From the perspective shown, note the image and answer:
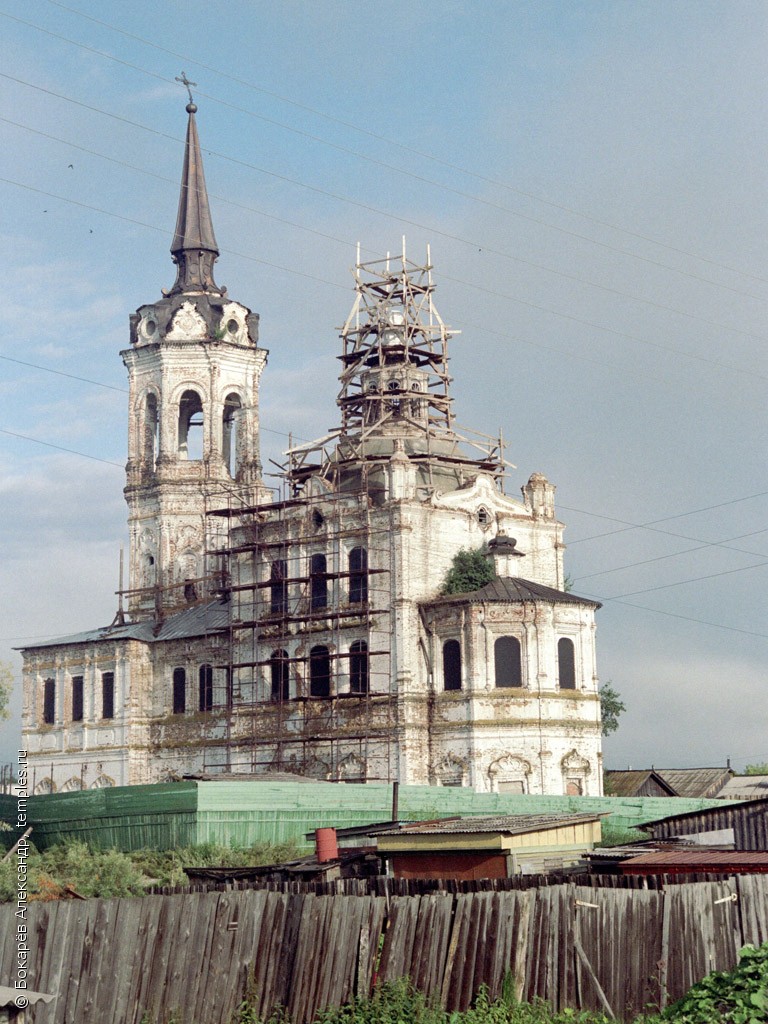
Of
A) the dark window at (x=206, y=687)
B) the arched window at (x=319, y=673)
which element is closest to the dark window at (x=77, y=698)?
the dark window at (x=206, y=687)

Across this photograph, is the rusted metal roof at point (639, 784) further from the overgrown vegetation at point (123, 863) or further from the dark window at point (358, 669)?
the overgrown vegetation at point (123, 863)

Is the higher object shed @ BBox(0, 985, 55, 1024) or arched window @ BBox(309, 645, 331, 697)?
arched window @ BBox(309, 645, 331, 697)

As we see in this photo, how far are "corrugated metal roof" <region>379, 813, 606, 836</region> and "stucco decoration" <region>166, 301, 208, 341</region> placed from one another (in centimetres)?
4130

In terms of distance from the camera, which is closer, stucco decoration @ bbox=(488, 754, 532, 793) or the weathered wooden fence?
the weathered wooden fence

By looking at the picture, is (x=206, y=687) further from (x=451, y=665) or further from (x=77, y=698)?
(x=451, y=665)

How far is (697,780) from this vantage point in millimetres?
57406

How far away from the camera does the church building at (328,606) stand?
162ft

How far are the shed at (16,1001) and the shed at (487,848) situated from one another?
7.46m

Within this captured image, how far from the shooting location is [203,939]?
648 inches

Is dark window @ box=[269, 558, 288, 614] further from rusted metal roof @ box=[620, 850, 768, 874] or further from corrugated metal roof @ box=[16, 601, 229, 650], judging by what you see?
rusted metal roof @ box=[620, 850, 768, 874]

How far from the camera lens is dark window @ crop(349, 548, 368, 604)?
50656 mm

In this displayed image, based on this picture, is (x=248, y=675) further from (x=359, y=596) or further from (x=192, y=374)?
(x=192, y=374)

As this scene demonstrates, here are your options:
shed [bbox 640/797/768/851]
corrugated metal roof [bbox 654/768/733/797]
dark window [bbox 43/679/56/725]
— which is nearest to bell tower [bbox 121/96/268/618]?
dark window [bbox 43/679/56/725]

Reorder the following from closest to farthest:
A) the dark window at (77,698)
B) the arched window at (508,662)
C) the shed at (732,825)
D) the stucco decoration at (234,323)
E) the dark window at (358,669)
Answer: the shed at (732,825)
the arched window at (508,662)
the dark window at (358,669)
the dark window at (77,698)
the stucco decoration at (234,323)
